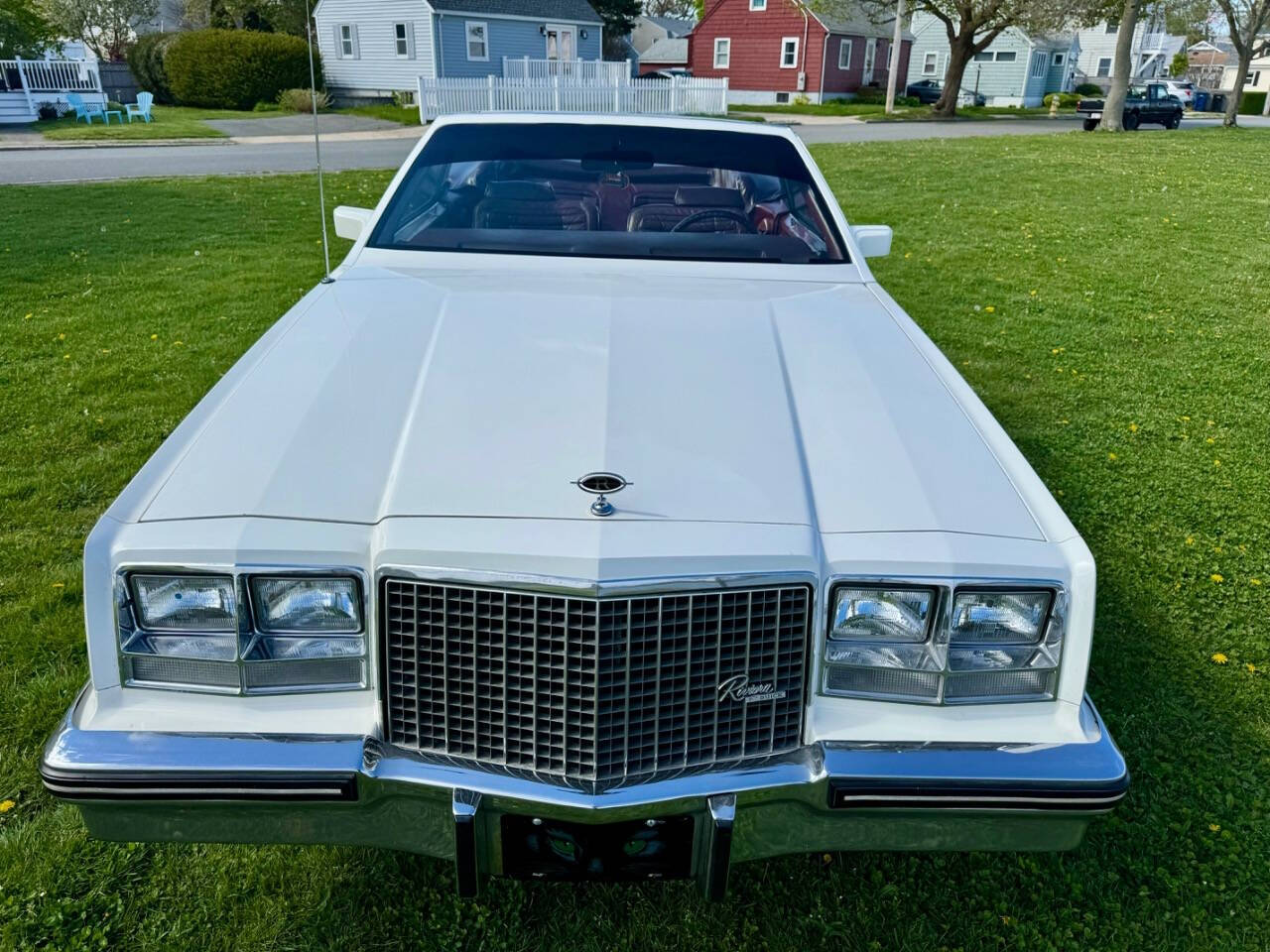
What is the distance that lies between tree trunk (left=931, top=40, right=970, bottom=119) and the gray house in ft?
34.0

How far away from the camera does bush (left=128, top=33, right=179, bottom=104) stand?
3172cm

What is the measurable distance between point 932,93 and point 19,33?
3457cm

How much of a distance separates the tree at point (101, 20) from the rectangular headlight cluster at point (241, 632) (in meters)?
45.3

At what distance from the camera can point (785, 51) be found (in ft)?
133

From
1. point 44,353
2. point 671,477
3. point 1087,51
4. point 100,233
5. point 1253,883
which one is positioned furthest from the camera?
point 1087,51

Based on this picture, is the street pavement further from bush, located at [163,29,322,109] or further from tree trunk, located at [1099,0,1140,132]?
bush, located at [163,29,322,109]

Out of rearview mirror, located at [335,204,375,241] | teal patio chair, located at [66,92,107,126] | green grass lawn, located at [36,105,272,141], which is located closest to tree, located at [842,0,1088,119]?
green grass lawn, located at [36,105,272,141]

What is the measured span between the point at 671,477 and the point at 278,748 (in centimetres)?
94

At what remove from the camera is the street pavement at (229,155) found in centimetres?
1463

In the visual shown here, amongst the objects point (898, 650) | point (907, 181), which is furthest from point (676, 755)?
point (907, 181)

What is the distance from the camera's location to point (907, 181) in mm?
13789

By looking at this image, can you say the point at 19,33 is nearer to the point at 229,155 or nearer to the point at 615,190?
the point at 229,155

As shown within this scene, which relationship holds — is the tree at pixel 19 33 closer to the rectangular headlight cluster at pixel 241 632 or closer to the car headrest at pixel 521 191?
the car headrest at pixel 521 191

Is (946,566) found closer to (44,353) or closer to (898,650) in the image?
(898,650)
